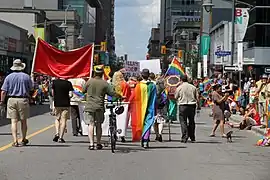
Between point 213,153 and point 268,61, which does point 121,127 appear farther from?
point 268,61

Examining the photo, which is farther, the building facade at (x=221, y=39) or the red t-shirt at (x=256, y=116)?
the building facade at (x=221, y=39)

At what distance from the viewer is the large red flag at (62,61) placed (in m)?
15.5

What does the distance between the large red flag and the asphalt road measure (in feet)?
5.84

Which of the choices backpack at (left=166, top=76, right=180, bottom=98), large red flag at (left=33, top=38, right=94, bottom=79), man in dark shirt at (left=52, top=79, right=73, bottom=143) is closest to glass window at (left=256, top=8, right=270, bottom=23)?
backpack at (left=166, top=76, right=180, bottom=98)

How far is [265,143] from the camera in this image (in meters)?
15.9

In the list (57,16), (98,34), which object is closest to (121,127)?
(57,16)

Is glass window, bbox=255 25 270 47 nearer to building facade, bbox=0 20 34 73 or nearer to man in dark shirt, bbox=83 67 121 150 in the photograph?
building facade, bbox=0 20 34 73

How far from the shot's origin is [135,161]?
473 inches

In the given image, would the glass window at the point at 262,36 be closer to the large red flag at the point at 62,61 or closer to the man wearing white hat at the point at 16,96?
the large red flag at the point at 62,61

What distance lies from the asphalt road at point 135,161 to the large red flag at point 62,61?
5.84ft

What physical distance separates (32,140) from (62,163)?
4.37m

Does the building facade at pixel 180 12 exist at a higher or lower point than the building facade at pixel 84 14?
higher

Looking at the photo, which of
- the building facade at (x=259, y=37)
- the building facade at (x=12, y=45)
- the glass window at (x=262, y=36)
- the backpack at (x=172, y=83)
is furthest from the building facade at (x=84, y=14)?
the backpack at (x=172, y=83)

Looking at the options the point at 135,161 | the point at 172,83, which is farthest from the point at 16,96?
the point at 172,83
